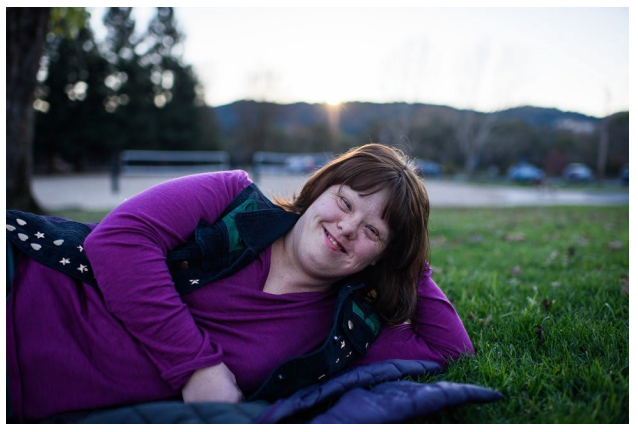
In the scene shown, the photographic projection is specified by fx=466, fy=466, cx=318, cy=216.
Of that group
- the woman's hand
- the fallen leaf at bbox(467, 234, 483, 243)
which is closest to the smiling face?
the woman's hand

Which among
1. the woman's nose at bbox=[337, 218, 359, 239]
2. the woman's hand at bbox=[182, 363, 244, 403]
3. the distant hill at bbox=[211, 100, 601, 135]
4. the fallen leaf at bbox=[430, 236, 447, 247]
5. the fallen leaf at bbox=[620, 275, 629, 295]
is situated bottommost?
the fallen leaf at bbox=[430, 236, 447, 247]

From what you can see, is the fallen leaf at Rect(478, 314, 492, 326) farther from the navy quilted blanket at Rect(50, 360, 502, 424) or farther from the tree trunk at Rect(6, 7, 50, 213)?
the tree trunk at Rect(6, 7, 50, 213)

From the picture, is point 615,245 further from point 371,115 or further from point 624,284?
point 371,115

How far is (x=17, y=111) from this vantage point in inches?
274

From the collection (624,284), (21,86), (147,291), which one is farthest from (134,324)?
(21,86)

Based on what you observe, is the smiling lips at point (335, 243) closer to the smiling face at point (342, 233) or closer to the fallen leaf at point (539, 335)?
the smiling face at point (342, 233)

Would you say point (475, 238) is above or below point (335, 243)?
below

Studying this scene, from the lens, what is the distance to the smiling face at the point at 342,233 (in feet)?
6.21

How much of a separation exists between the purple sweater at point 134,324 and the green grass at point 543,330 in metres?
0.81

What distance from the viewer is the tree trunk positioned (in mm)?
6613

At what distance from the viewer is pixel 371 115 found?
47969 millimetres

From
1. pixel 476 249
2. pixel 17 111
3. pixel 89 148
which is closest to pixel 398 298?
pixel 476 249

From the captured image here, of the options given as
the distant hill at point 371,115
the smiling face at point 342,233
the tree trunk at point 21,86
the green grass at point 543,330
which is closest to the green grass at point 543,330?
the green grass at point 543,330

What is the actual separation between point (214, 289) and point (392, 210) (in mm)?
811
